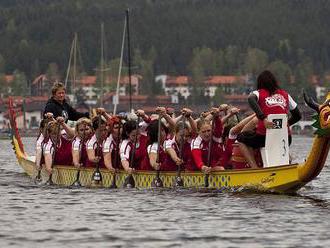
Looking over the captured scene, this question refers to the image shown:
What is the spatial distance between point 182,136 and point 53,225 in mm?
6123

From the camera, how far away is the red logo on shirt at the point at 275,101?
25.0 metres

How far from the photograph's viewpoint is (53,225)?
70.4 ft

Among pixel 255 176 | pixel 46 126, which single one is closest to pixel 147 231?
pixel 255 176

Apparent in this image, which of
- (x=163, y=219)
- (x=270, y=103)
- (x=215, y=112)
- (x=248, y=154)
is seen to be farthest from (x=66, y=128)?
(x=163, y=219)

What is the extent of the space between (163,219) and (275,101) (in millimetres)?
3918

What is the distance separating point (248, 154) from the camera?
2552cm

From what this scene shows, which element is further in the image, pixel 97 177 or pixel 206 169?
pixel 97 177

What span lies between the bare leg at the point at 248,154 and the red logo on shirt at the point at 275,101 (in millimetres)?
950

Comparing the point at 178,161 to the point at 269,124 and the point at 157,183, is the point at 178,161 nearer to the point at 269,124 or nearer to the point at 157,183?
the point at 157,183

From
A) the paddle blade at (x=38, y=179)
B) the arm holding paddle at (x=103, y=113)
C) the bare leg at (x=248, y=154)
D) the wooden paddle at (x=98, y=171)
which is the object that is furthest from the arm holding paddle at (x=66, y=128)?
the bare leg at (x=248, y=154)

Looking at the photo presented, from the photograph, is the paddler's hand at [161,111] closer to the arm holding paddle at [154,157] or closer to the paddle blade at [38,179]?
the arm holding paddle at [154,157]

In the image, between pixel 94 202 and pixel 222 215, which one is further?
pixel 94 202

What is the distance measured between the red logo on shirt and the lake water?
5.15 feet

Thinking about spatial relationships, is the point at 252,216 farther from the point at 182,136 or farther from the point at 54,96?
the point at 54,96
